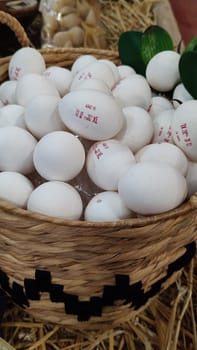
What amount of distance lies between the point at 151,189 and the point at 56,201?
11 cm

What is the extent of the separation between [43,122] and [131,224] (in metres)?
0.20

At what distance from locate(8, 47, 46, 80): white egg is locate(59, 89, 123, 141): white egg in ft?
0.64

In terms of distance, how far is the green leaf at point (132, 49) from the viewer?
2.83ft

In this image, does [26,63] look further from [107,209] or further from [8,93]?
[107,209]

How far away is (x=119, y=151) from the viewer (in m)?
0.63

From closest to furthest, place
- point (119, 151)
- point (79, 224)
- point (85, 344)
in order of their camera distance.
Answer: point (79, 224) < point (119, 151) < point (85, 344)

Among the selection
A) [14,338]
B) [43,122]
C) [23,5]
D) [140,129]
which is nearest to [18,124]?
[43,122]

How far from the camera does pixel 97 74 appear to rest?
2.48 feet

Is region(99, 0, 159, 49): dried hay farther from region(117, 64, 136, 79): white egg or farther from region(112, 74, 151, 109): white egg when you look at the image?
region(112, 74, 151, 109): white egg

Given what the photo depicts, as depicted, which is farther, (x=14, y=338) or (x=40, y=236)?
(x=14, y=338)

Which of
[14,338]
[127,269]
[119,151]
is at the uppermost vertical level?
[119,151]

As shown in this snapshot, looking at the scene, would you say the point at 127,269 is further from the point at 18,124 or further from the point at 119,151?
the point at 18,124

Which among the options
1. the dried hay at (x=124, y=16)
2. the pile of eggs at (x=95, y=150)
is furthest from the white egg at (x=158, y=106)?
the dried hay at (x=124, y=16)

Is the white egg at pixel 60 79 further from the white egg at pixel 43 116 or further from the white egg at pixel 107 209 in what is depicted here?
the white egg at pixel 107 209
